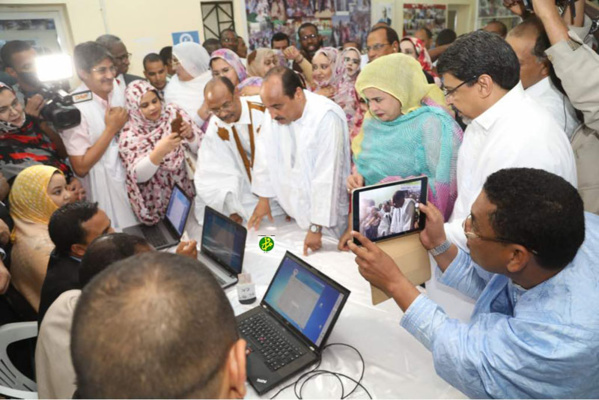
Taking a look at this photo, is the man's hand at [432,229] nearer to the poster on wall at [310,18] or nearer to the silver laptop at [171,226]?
the silver laptop at [171,226]

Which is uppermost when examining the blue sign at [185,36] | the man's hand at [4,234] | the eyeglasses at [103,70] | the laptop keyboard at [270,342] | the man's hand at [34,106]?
the blue sign at [185,36]

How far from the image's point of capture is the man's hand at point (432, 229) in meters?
1.38

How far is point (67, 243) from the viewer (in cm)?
159

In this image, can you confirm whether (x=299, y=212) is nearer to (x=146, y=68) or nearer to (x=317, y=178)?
(x=317, y=178)

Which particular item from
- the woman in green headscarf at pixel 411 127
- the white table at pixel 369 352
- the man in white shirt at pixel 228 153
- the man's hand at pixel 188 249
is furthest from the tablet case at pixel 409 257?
the man in white shirt at pixel 228 153

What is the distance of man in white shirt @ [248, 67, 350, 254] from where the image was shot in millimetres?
2082

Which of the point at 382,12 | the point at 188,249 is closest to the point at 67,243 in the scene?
the point at 188,249

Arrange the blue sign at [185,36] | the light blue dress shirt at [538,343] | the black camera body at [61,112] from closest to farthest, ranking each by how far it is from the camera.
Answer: the light blue dress shirt at [538,343]
the black camera body at [61,112]
the blue sign at [185,36]

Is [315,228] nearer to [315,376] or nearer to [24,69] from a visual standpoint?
[315,376]

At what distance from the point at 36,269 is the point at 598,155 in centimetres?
245

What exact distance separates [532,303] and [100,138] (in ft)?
8.08

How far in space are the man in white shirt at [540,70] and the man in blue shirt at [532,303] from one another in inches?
33.6

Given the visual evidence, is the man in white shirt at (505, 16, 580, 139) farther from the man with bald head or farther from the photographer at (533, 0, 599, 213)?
the man with bald head

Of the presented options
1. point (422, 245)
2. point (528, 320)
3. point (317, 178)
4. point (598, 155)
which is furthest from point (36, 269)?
point (598, 155)
